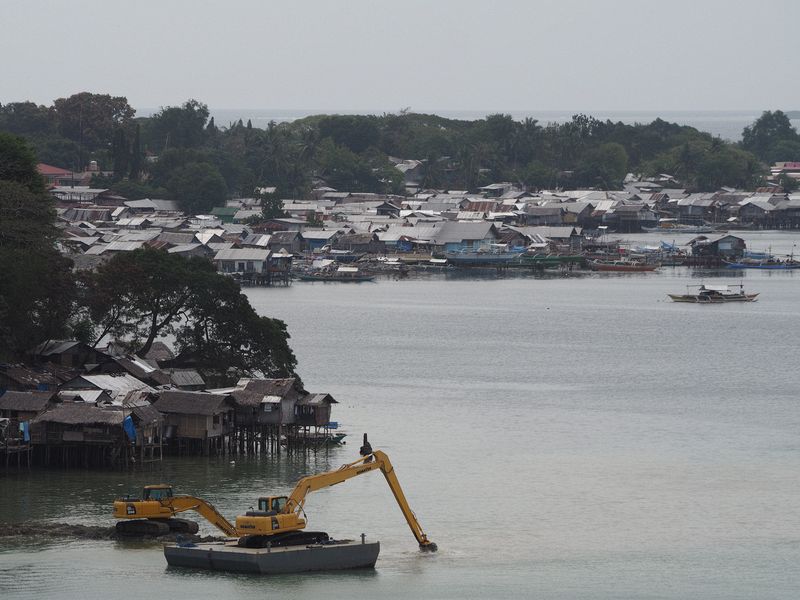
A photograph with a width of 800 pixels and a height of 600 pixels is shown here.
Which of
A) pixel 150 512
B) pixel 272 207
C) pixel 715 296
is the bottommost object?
pixel 150 512

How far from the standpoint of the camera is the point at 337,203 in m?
109

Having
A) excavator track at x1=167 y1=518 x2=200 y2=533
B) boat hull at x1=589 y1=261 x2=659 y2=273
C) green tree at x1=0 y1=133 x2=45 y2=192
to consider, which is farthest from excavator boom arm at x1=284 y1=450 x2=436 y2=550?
boat hull at x1=589 y1=261 x2=659 y2=273

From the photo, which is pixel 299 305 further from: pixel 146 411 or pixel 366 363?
pixel 146 411

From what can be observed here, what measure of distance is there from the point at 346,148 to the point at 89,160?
21.2 m

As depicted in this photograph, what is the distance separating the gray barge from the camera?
79.2ft

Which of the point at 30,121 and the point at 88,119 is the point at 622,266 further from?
the point at 30,121

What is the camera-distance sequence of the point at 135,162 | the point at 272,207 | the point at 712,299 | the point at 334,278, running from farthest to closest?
the point at 135,162 → the point at 272,207 → the point at 334,278 → the point at 712,299

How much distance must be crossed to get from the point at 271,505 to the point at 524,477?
29.9ft

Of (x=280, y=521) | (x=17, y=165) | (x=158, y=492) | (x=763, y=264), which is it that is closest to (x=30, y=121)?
(x=763, y=264)

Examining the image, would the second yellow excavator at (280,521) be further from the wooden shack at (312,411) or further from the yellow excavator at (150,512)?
the wooden shack at (312,411)

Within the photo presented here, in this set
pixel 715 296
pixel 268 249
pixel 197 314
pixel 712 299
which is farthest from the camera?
pixel 268 249

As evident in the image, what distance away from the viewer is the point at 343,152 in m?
120

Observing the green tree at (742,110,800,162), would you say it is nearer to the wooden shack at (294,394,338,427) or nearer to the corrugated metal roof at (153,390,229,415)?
the wooden shack at (294,394,338,427)

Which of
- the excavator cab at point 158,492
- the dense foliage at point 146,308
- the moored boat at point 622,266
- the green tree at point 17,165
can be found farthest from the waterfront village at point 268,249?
the excavator cab at point 158,492
